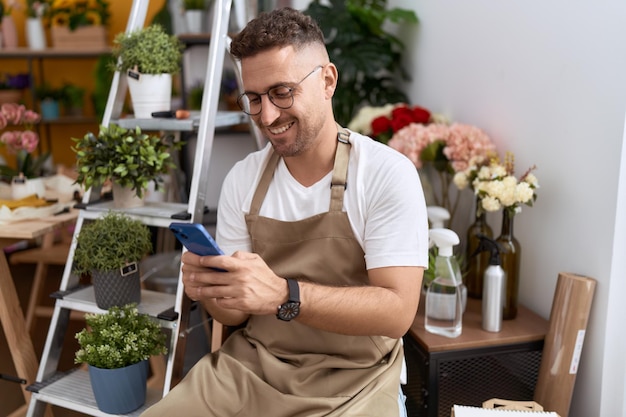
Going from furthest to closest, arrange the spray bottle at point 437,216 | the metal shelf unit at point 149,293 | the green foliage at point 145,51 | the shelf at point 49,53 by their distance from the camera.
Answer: the shelf at point 49,53, the spray bottle at point 437,216, the green foliage at point 145,51, the metal shelf unit at point 149,293

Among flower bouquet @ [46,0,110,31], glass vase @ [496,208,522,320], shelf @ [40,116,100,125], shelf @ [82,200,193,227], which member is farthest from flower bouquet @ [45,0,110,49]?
glass vase @ [496,208,522,320]

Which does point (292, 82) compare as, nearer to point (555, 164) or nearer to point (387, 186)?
point (387, 186)

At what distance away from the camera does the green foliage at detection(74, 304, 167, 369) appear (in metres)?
1.91

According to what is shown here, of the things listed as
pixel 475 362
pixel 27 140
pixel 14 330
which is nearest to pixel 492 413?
pixel 475 362

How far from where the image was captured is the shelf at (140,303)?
2.06m

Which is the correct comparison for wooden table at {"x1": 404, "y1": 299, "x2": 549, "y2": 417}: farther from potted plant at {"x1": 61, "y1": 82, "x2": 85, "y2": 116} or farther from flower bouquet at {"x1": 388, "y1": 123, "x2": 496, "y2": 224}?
potted plant at {"x1": 61, "y1": 82, "x2": 85, "y2": 116}

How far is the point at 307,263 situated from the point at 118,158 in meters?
0.84

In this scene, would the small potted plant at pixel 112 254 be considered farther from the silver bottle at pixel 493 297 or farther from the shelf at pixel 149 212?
the silver bottle at pixel 493 297

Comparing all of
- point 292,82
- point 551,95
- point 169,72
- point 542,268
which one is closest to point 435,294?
point 542,268

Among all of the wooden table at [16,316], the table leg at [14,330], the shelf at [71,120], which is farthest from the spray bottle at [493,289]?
the shelf at [71,120]

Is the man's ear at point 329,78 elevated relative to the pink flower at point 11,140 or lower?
elevated

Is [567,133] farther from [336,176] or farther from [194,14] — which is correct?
[194,14]

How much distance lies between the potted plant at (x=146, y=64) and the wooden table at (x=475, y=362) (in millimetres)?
1249

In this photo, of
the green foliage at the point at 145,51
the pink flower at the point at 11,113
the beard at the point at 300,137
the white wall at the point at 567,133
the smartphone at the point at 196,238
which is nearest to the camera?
the smartphone at the point at 196,238
